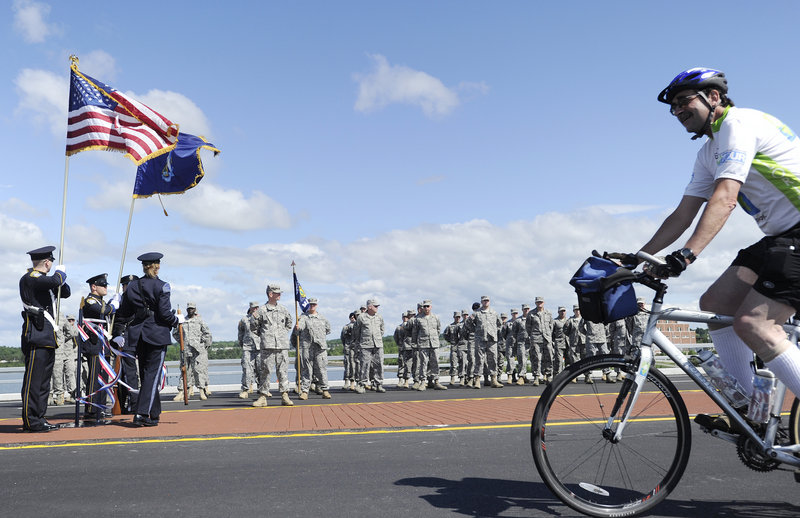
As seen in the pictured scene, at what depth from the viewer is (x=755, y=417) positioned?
3170 mm

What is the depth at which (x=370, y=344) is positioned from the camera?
1634cm

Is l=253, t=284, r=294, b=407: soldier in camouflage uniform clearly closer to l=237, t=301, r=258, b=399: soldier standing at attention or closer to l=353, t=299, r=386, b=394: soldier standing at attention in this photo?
l=237, t=301, r=258, b=399: soldier standing at attention

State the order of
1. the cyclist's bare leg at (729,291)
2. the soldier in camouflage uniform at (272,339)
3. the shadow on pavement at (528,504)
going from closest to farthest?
the cyclist's bare leg at (729,291), the shadow on pavement at (528,504), the soldier in camouflage uniform at (272,339)

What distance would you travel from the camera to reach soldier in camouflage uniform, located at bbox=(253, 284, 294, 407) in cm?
1183

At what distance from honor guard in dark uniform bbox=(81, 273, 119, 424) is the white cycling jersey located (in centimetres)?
842

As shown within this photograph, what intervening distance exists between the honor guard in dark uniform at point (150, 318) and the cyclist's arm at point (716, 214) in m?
6.93

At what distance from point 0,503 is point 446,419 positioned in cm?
514

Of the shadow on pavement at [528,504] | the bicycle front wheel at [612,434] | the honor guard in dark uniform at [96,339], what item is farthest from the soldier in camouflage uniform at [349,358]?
the bicycle front wheel at [612,434]

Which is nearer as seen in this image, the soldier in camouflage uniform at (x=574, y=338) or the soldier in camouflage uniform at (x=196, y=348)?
the soldier in camouflage uniform at (x=196, y=348)

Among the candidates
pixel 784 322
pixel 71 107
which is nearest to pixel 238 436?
pixel 784 322

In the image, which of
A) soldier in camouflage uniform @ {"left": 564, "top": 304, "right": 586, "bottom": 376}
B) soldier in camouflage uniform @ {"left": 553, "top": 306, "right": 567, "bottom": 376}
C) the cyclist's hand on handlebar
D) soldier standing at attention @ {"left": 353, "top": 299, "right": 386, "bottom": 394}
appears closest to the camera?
the cyclist's hand on handlebar

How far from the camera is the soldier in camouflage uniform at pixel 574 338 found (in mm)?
18875

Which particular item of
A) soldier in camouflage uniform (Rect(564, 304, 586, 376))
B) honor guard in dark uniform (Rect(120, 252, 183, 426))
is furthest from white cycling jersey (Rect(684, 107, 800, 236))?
soldier in camouflage uniform (Rect(564, 304, 586, 376))

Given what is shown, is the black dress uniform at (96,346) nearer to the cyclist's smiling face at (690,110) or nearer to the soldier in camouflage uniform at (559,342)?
the cyclist's smiling face at (690,110)
